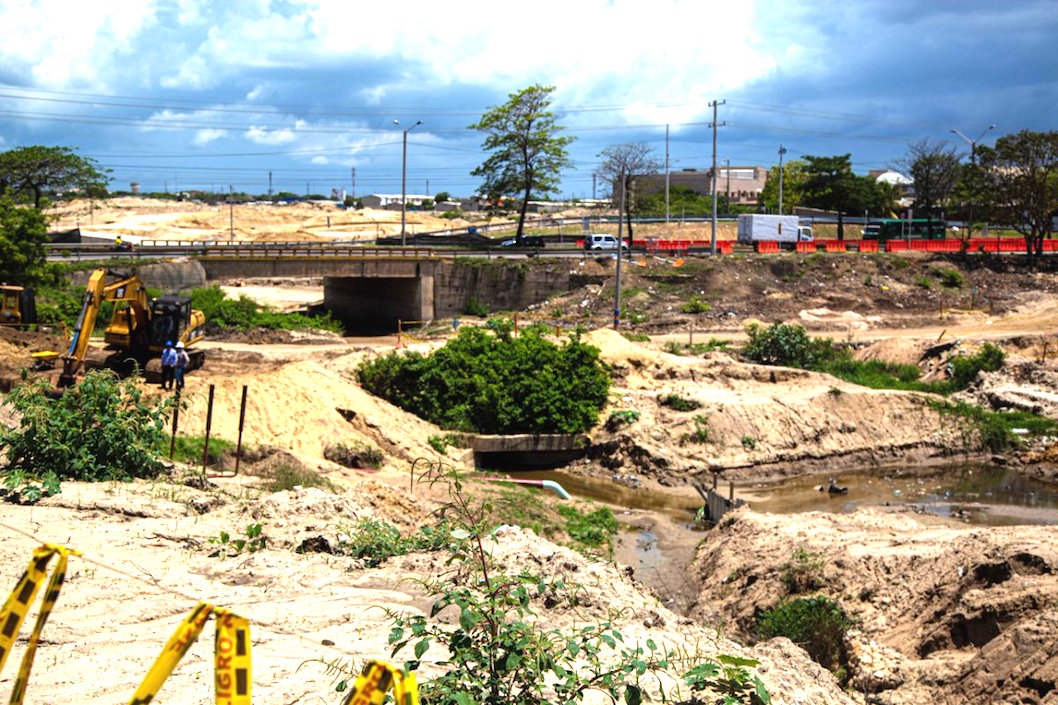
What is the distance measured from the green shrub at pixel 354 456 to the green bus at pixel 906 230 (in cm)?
5718

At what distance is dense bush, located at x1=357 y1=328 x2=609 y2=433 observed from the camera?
29.5 m

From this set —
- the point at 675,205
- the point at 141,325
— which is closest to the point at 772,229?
the point at 675,205

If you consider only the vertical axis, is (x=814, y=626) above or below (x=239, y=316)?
below

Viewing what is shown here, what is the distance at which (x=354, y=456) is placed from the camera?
24125 millimetres

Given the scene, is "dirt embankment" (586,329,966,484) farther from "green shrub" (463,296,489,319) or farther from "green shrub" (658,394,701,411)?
"green shrub" (463,296,489,319)

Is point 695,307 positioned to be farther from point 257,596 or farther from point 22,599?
point 22,599

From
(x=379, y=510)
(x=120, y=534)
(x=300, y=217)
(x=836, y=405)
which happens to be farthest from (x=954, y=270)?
(x=300, y=217)

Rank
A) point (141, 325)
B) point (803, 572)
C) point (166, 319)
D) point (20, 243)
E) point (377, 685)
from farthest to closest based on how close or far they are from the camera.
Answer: point (20, 243), point (141, 325), point (166, 319), point (803, 572), point (377, 685)

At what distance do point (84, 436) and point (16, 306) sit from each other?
22327mm

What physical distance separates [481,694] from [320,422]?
64.9ft

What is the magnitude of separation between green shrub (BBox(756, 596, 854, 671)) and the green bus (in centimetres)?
6226

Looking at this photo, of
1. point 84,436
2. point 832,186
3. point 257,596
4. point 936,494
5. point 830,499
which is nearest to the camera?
point 257,596

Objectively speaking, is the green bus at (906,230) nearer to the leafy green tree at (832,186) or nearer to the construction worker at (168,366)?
the leafy green tree at (832,186)

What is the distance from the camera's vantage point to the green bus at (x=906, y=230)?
73875mm
